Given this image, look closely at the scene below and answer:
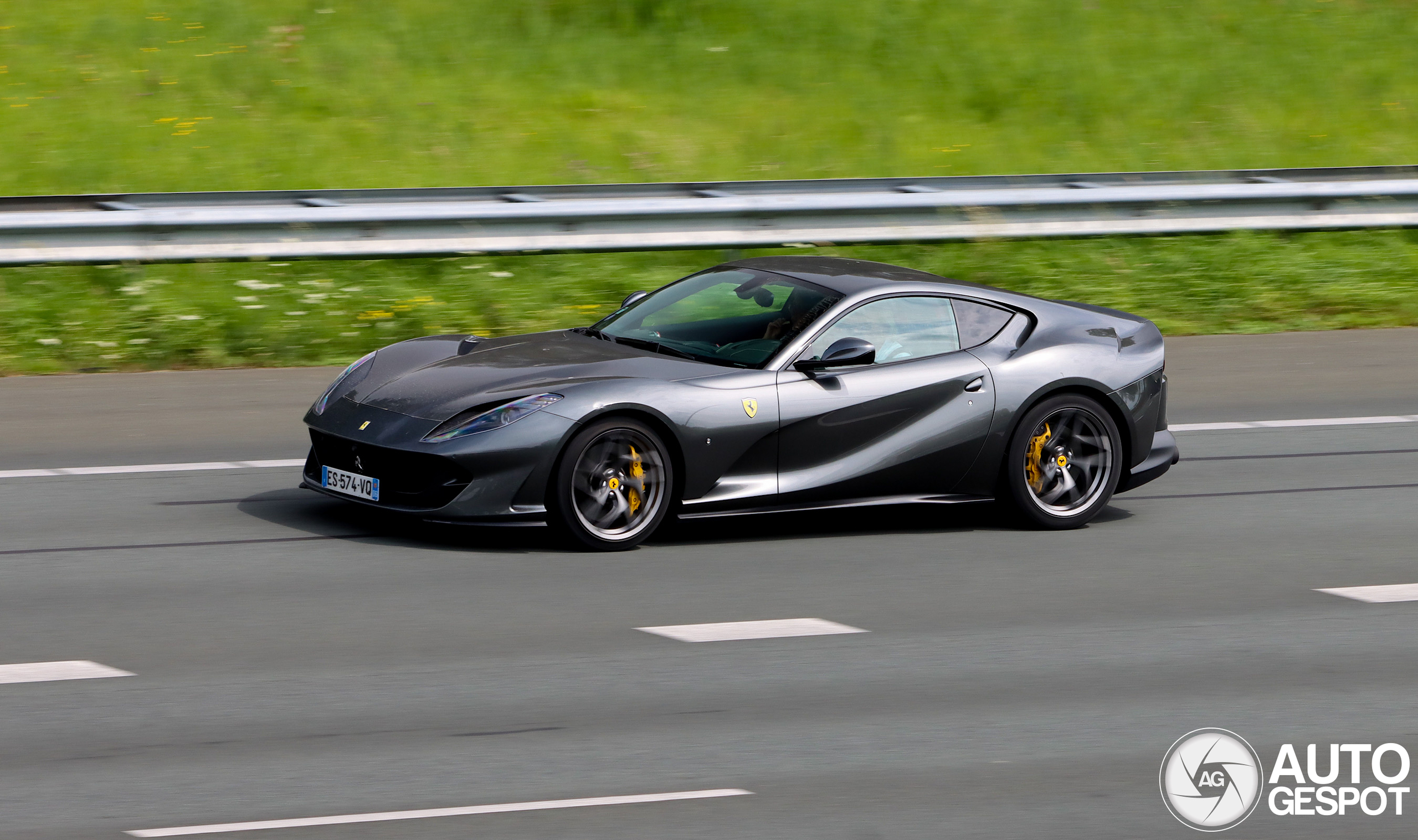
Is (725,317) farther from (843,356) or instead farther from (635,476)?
(635,476)

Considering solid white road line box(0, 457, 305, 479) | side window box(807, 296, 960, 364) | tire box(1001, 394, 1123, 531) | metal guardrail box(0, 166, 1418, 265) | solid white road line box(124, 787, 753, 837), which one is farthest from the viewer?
metal guardrail box(0, 166, 1418, 265)

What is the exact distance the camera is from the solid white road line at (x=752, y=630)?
22.5ft

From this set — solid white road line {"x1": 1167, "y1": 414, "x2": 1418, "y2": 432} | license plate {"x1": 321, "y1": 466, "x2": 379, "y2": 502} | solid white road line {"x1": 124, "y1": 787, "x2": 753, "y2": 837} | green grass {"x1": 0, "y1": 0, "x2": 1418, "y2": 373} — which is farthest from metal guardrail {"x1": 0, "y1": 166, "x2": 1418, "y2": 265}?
solid white road line {"x1": 124, "y1": 787, "x2": 753, "y2": 837}

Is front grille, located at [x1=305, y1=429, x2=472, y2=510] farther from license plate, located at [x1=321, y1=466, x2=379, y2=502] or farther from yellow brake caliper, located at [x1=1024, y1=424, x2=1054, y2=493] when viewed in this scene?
yellow brake caliper, located at [x1=1024, y1=424, x2=1054, y2=493]

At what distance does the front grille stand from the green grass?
4918 millimetres

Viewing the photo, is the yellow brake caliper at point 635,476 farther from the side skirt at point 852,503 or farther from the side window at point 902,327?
the side window at point 902,327

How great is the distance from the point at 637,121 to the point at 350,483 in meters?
11.6

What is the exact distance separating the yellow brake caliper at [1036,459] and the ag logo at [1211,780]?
118 inches

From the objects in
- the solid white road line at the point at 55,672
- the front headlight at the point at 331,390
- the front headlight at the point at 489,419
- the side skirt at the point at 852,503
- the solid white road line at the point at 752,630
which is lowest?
the solid white road line at the point at 752,630

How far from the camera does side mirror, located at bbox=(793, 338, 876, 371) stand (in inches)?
324

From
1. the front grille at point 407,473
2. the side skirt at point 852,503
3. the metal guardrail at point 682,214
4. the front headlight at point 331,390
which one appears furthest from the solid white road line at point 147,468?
the metal guardrail at point 682,214

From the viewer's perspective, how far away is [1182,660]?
22.2ft

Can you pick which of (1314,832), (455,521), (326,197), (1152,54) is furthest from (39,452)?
(1152,54)

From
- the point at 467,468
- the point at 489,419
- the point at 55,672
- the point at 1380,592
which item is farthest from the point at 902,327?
the point at 55,672
